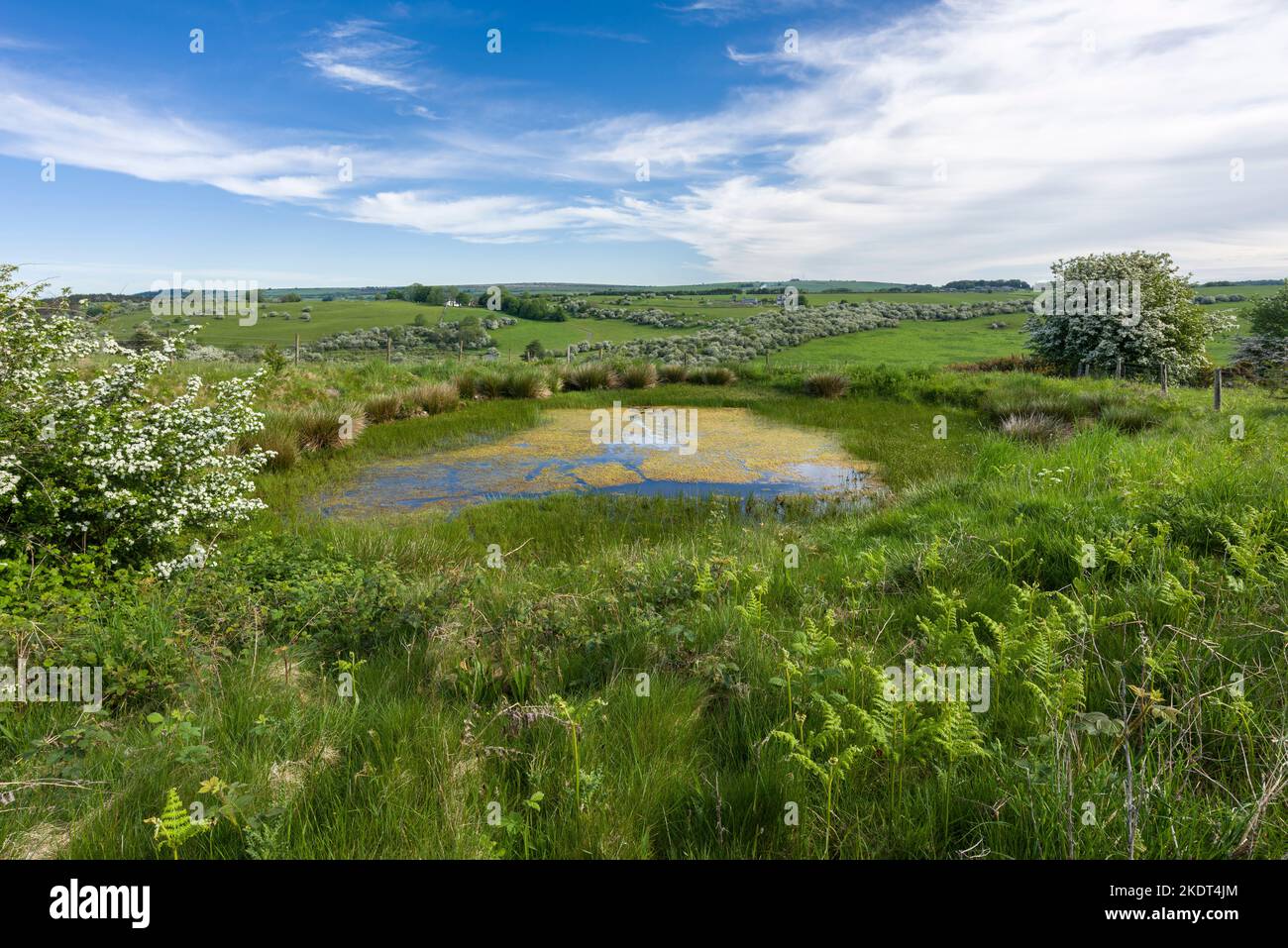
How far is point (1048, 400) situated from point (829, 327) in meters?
33.8

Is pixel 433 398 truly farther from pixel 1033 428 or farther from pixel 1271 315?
pixel 1271 315

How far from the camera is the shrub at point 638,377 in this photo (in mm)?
22609

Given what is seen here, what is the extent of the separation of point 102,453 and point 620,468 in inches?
312

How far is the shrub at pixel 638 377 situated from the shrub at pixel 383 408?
828 cm

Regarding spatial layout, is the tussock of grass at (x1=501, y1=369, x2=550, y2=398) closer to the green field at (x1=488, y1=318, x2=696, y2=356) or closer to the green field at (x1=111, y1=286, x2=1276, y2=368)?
the green field at (x1=111, y1=286, x2=1276, y2=368)

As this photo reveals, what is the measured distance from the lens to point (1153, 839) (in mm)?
2020

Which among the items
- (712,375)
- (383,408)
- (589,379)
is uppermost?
(712,375)

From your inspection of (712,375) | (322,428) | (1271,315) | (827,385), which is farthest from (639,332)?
(1271,315)

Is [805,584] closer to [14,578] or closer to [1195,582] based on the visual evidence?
[1195,582]

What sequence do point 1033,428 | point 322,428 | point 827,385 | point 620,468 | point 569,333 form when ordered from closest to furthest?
point 620,468
point 322,428
point 1033,428
point 827,385
point 569,333

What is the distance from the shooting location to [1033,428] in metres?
14.4

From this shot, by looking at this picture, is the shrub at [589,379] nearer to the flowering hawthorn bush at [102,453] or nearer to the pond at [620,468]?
the pond at [620,468]
